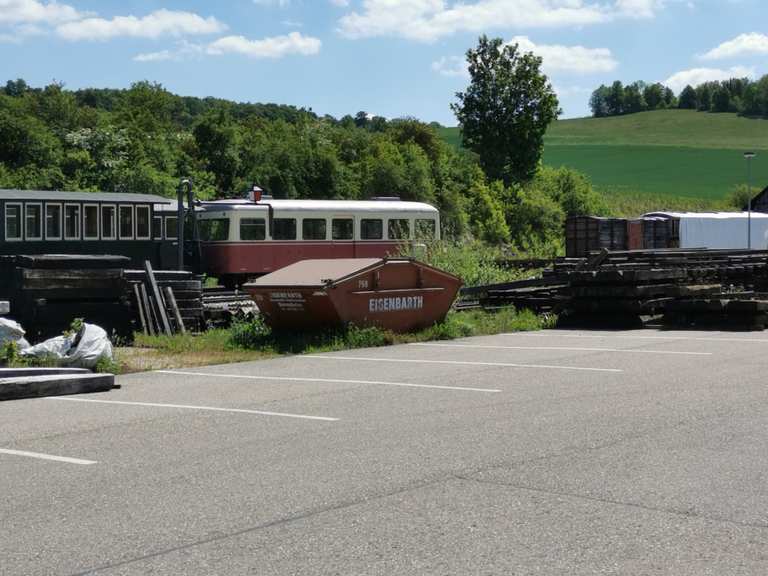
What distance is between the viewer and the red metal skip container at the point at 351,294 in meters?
16.7

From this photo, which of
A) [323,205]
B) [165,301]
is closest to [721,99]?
[323,205]

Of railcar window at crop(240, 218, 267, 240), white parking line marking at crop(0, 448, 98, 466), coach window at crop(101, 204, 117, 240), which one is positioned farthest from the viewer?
railcar window at crop(240, 218, 267, 240)

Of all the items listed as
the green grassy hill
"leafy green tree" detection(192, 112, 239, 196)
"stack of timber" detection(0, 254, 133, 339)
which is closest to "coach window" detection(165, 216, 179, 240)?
"stack of timber" detection(0, 254, 133, 339)

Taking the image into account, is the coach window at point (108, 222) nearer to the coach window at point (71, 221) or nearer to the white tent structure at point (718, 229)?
the coach window at point (71, 221)

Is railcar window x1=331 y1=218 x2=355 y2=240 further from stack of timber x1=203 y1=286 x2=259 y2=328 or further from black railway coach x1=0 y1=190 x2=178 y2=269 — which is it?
stack of timber x1=203 y1=286 x2=259 y2=328

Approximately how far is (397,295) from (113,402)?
7623mm

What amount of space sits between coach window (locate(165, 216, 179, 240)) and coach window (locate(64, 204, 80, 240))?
14.2 feet

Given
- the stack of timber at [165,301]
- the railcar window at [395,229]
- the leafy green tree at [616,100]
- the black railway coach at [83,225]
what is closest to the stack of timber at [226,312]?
the stack of timber at [165,301]

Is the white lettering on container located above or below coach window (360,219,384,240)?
below

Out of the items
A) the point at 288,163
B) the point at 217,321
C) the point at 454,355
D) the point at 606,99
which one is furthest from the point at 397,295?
the point at 606,99

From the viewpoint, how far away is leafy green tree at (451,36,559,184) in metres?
71.3

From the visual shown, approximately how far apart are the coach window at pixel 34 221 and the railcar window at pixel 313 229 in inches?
332

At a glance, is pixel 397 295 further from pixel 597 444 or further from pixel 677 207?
pixel 677 207

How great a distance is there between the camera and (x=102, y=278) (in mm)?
16328
